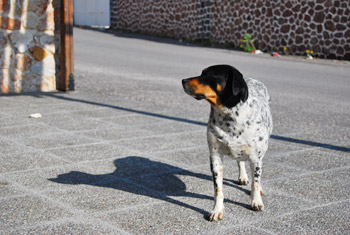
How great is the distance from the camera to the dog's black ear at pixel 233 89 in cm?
389

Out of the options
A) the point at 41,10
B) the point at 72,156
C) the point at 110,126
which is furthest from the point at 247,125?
the point at 41,10

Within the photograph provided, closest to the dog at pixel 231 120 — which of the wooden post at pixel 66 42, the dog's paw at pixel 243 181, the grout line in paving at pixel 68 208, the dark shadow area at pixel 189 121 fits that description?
the dog's paw at pixel 243 181

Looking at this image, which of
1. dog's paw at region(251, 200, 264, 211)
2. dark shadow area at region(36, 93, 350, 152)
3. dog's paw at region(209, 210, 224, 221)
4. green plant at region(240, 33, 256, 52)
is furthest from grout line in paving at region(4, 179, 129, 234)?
green plant at region(240, 33, 256, 52)

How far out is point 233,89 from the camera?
3.88 m

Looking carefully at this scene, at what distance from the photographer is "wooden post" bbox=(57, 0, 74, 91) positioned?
951 cm

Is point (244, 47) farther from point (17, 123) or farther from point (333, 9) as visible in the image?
point (17, 123)

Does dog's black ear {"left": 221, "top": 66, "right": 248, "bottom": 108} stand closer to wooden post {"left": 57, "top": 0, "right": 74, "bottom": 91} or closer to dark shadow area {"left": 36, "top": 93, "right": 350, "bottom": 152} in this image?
dark shadow area {"left": 36, "top": 93, "right": 350, "bottom": 152}

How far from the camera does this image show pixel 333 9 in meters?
16.3

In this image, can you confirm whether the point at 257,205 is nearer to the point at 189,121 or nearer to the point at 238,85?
the point at 238,85

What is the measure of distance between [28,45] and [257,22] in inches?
428

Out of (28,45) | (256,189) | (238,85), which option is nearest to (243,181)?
(256,189)

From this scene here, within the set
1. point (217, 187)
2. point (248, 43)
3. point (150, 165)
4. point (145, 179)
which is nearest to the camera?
point (217, 187)

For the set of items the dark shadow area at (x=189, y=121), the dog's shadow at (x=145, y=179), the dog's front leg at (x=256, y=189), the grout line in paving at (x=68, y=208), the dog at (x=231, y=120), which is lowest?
the dark shadow area at (x=189, y=121)

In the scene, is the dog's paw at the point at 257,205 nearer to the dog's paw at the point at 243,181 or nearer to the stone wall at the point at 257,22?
the dog's paw at the point at 243,181
